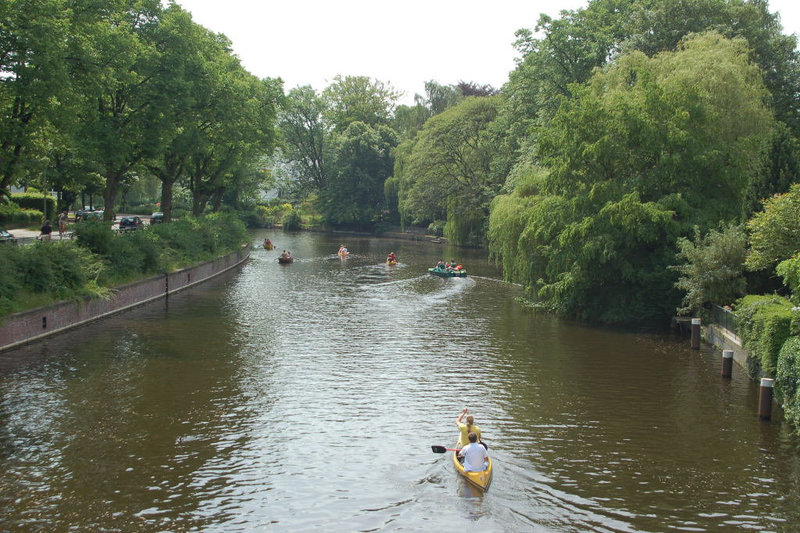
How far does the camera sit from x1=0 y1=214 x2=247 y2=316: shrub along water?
28.4m

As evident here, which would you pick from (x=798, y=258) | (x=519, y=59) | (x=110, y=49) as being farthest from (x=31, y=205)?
(x=798, y=258)

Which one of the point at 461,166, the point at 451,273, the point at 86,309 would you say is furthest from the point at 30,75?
the point at 461,166

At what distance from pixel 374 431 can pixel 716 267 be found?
16.9 meters

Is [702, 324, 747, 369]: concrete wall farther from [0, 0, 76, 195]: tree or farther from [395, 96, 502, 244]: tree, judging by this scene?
[395, 96, 502, 244]: tree

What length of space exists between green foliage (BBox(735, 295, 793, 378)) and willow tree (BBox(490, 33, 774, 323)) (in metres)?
6.76

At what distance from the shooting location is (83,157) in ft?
131

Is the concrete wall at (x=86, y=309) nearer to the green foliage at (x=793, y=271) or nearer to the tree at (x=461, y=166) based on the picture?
the green foliage at (x=793, y=271)

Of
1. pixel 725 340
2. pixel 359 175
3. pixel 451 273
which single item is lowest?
pixel 725 340

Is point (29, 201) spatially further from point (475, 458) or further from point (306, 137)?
point (475, 458)

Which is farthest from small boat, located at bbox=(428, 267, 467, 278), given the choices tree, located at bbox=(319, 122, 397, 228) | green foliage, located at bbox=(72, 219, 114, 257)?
tree, located at bbox=(319, 122, 397, 228)

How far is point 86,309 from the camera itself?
32250 mm

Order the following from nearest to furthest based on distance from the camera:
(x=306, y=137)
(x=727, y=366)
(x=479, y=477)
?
(x=479, y=477)
(x=727, y=366)
(x=306, y=137)

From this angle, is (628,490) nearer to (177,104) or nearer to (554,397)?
(554,397)

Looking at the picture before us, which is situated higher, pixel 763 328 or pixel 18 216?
pixel 18 216
